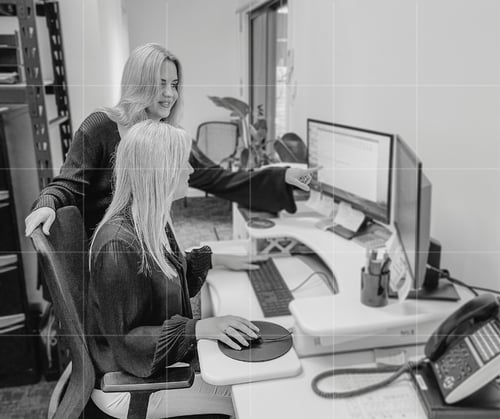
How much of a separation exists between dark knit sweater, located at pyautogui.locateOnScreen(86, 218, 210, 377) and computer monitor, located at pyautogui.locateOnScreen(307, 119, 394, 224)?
695mm

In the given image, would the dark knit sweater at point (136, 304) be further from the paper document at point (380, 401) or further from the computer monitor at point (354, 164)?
the computer monitor at point (354, 164)

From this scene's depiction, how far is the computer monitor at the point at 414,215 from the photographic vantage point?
31.8 inches

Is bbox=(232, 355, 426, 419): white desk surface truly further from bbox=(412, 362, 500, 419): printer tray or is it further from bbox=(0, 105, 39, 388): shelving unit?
bbox=(0, 105, 39, 388): shelving unit

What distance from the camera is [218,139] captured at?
1.85 ft

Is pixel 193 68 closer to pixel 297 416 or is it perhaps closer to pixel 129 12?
pixel 129 12

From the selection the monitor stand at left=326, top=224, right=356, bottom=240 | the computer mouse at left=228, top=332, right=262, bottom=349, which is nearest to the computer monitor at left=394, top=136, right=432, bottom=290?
the monitor stand at left=326, top=224, right=356, bottom=240

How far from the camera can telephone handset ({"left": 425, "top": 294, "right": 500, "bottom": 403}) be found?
27.8 inches

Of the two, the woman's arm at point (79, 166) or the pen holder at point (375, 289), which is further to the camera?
the pen holder at point (375, 289)

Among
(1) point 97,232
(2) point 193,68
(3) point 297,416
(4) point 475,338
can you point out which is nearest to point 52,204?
(1) point 97,232

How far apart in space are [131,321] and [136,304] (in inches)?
1.0

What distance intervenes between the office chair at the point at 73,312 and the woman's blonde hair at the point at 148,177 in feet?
0.21

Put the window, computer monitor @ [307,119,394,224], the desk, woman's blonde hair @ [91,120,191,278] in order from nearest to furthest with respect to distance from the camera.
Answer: woman's blonde hair @ [91,120,191,278] → the window → the desk → computer monitor @ [307,119,394,224]

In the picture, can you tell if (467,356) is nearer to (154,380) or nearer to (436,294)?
(436,294)

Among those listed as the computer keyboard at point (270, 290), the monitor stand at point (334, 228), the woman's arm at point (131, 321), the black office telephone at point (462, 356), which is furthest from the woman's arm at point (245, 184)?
the monitor stand at point (334, 228)
